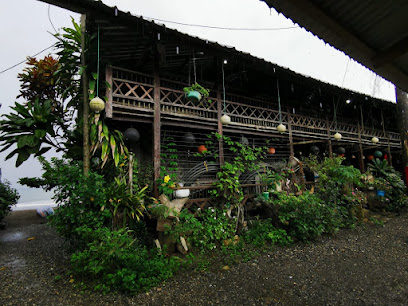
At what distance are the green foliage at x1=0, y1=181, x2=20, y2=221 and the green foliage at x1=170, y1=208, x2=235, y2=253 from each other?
8087 mm

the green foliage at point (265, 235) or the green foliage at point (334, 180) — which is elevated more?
the green foliage at point (334, 180)

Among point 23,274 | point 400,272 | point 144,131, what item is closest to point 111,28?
point 144,131

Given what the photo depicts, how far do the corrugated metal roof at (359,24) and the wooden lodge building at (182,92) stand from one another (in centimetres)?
462

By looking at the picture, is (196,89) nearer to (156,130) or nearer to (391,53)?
(156,130)

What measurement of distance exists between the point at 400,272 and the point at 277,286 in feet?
8.86

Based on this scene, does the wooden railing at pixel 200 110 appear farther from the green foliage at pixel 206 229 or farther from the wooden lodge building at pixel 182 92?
the green foliage at pixel 206 229

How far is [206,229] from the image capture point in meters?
5.16

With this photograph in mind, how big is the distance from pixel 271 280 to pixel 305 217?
9.12 feet

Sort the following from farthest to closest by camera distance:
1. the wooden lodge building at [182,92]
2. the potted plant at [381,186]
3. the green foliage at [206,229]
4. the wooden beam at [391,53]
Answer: the potted plant at [381,186] < the wooden lodge building at [182,92] < the green foliage at [206,229] < the wooden beam at [391,53]

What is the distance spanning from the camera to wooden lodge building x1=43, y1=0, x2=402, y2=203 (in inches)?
213

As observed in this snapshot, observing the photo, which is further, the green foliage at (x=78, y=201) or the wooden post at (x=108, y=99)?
the wooden post at (x=108, y=99)

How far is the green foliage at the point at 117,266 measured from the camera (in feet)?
11.3

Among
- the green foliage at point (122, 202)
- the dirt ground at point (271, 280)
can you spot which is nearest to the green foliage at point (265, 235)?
the dirt ground at point (271, 280)

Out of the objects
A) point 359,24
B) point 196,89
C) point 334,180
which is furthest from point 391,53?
point 334,180
